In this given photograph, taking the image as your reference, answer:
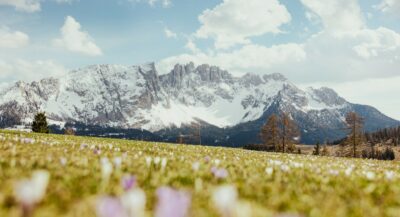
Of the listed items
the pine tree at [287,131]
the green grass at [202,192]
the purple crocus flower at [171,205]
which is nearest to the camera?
the purple crocus flower at [171,205]

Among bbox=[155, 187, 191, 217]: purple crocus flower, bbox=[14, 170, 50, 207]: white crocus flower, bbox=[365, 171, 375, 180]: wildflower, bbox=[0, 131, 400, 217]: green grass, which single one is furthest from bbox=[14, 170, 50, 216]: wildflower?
bbox=[365, 171, 375, 180]: wildflower

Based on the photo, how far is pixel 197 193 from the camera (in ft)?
17.8

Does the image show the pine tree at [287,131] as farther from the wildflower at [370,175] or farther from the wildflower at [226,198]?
the wildflower at [226,198]

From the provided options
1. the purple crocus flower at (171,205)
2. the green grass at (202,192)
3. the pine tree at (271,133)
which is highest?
the pine tree at (271,133)

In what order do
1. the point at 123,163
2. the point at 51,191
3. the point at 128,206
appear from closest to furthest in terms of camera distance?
the point at 128,206
the point at 51,191
the point at 123,163

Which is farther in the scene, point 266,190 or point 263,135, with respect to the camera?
point 263,135

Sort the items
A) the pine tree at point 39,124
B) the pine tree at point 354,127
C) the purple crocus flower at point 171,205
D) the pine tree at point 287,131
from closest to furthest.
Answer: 1. the purple crocus flower at point 171,205
2. the pine tree at point 354,127
3. the pine tree at point 287,131
4. the pine tree at point 39,124

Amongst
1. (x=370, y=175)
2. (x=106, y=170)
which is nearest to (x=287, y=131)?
(x=370, y=175)

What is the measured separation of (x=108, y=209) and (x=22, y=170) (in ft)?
15.4

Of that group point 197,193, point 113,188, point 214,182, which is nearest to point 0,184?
point 113,188

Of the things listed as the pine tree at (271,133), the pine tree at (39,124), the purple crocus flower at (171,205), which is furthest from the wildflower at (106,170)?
the pine tree at (39,124)

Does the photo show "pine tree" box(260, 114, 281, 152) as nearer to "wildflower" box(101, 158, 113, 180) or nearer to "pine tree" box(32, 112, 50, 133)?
"pine tree" box(32, 112, 50, 133)

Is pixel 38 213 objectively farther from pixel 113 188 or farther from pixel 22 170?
pixel 22 170

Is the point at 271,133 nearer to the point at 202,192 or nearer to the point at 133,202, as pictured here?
the point at 202,192
